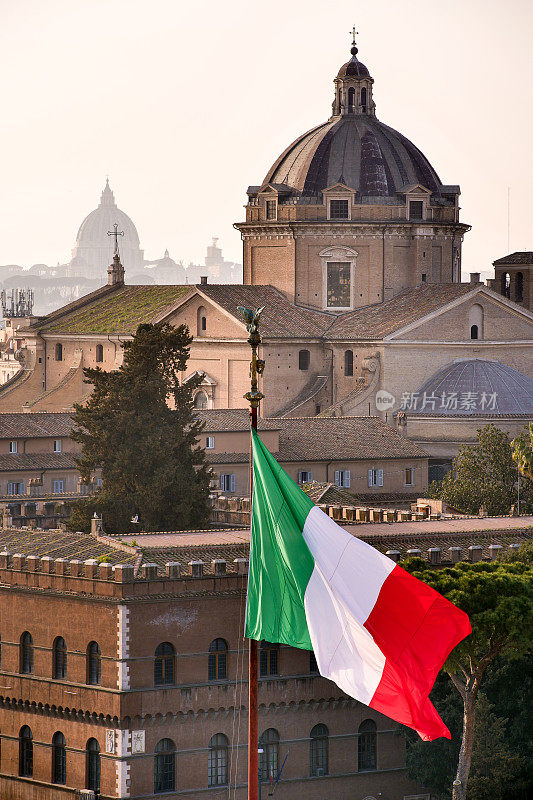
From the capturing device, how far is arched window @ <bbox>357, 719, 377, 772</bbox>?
4722 centimetres

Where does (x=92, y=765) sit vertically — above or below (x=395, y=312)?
below

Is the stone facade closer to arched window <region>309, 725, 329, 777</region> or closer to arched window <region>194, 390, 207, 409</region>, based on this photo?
arched window <region>309, 725, 329, 777</region>

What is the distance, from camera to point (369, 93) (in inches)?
3829

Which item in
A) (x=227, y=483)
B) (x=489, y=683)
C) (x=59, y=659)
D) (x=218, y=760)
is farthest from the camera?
(x=227, y=483)

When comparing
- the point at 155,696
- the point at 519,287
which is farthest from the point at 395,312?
the point at 155,696

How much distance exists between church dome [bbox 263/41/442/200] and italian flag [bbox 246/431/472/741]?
62.0 meters

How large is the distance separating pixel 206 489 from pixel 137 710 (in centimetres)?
1561

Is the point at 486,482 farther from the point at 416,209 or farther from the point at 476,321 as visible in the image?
the point at 416,209

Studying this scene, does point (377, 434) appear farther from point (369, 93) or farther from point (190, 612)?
point (190, 612)

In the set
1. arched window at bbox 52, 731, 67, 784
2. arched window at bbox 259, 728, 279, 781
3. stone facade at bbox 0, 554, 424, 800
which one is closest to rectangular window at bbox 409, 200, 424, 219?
stone facade at bbox 0, 554, 424, 800

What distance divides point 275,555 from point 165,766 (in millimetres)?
14438

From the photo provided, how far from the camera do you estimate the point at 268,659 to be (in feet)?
152

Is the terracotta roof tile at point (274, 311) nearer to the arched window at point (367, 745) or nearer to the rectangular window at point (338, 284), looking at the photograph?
the rectangular window at point (338, 284)

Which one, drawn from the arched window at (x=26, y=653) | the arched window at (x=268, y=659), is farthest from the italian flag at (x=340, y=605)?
the arched window at (x=26, y=653)
